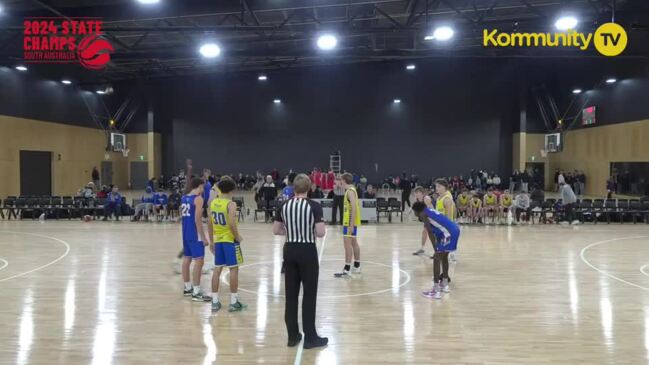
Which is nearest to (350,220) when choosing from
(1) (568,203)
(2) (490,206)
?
(2) (490,206)

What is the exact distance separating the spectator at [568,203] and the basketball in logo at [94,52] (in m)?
18.2

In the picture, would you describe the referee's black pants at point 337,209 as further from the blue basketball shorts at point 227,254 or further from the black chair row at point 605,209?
the blue basketball shorts at point 227,254

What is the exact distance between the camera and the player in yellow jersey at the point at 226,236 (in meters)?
5.62

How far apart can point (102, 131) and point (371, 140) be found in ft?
54.0

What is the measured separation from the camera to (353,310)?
19.8ft

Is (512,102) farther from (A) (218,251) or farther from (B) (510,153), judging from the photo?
(A) (218,251)

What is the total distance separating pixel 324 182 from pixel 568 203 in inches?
326

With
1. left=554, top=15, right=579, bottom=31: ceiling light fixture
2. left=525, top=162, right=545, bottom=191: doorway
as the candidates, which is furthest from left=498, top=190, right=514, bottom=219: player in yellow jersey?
left=525, top=162, right=545, bottom=191: doorway

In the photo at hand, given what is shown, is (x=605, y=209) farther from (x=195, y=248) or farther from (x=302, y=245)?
(x=302, y=245)

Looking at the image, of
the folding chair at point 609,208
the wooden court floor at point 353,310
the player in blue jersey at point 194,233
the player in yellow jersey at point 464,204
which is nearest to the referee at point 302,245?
the wooden court floor at point 353,310

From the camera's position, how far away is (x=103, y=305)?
6250mm

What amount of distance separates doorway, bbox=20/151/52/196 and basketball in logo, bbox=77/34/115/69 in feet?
19.0

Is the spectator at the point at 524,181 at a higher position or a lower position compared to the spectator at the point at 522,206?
higher

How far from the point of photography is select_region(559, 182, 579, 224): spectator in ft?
51.4
